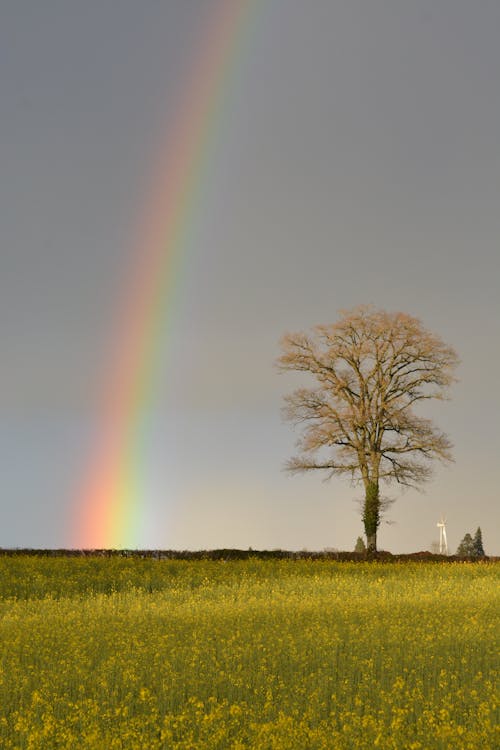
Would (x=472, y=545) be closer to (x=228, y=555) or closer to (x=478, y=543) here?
(x=478, y=543)

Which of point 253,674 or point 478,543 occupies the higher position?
point 478,543

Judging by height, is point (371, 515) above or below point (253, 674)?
above

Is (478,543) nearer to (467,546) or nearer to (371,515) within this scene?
(467,546)

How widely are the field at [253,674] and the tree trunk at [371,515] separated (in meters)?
25.6

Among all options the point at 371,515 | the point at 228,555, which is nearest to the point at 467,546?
the point at 371,515

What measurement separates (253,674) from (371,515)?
118 ft

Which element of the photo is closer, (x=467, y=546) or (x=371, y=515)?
(x=371, y=515)

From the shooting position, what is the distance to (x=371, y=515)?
46500 mm

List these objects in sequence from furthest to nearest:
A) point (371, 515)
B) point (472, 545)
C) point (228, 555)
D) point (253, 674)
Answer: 1. point (472, 545)
2. point (371, 515)
3. point (228, 555)
4. point (253, 674)

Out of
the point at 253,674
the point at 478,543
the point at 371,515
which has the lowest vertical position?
the point at 253,674

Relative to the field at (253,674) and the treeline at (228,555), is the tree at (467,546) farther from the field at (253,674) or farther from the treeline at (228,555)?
the field at (253,674)

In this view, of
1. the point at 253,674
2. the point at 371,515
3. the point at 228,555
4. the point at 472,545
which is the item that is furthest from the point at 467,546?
the point at 253,674

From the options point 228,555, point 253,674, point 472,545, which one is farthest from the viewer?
point 472,545

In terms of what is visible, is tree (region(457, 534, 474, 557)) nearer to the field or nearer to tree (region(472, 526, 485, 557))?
tree (region(472, 526, 485, 557))
